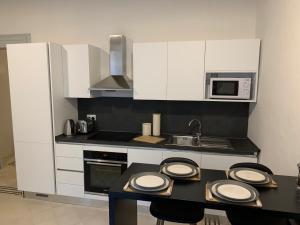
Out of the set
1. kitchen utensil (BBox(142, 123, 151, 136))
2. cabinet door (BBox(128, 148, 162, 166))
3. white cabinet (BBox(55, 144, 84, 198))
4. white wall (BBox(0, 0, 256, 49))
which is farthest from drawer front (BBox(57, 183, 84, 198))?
white wall (BBox(0, 0, 256, 49))

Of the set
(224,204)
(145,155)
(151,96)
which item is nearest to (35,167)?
(145,155)

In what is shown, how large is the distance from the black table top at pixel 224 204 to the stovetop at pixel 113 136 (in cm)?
126

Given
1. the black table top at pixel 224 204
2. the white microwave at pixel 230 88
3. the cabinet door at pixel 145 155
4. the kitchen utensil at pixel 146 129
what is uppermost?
the white microwave at pixel 230 88

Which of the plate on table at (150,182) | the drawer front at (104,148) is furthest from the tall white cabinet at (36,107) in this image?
the plate on table at (150,182)

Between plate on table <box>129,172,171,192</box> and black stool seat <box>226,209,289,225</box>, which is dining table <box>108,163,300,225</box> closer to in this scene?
plate on table <box>129,172,171,192</box>

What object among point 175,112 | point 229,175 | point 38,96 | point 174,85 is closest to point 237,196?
point 229,175

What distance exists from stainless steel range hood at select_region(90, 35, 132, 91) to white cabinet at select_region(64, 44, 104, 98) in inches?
5.7

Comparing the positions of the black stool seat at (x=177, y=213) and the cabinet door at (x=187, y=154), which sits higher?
the cabinet door at (x=187, y=154)

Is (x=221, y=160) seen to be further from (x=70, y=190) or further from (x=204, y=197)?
(x=70, y=190)

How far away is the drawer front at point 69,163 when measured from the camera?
2828mm

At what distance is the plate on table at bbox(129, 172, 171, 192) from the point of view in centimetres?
134

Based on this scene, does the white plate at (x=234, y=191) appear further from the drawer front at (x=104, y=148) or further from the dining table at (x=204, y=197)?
the drawer front at (x=104, y=148)

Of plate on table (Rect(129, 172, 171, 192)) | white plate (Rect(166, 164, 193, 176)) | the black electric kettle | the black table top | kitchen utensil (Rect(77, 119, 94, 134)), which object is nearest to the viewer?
the black table top

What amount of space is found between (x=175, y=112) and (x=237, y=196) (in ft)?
6.25
